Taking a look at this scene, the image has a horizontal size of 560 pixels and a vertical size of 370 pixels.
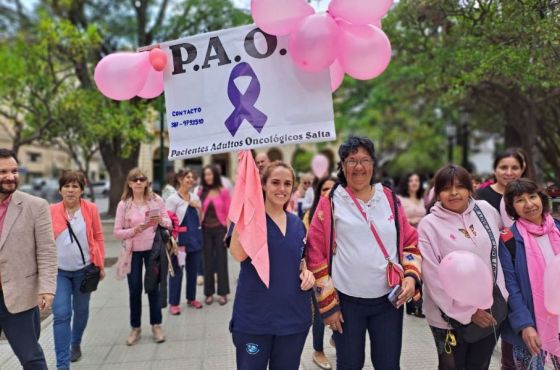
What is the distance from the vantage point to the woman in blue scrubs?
2.48m

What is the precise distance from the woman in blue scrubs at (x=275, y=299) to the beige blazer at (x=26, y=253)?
4.80 feet

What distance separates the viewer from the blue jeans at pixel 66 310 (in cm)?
382

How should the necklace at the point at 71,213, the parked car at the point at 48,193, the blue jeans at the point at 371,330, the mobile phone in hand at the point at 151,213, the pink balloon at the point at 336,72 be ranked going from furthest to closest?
the parked car at the point at 48,193, the mobile phone in hand at the point at 151,213, the necklace at the point at 71,213, the pink balloon at the point at 336,72, the blue jeans at the point at 371,330

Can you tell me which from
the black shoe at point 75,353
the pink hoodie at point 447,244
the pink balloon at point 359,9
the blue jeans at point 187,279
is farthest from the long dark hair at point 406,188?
the black shoe at point 75,353

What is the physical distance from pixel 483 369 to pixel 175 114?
2.57m

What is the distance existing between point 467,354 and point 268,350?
4.22 feet

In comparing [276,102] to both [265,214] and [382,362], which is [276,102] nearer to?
[265,214]

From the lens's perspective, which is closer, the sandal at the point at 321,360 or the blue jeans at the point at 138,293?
the sandal at the point at 321,360

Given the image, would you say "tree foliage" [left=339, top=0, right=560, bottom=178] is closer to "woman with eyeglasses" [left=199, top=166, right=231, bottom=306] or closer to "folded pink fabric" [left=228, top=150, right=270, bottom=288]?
"folded pink fabric" [left=228, top=150, right=270, bottom=288]

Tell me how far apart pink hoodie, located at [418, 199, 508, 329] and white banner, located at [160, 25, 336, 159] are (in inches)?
34.1

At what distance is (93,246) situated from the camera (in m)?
4.14

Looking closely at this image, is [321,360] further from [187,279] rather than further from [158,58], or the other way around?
[158,58]

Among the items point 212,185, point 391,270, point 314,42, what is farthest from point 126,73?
point 212,185

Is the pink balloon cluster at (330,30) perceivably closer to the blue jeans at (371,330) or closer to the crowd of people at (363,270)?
the crowd of people at (363,270)
